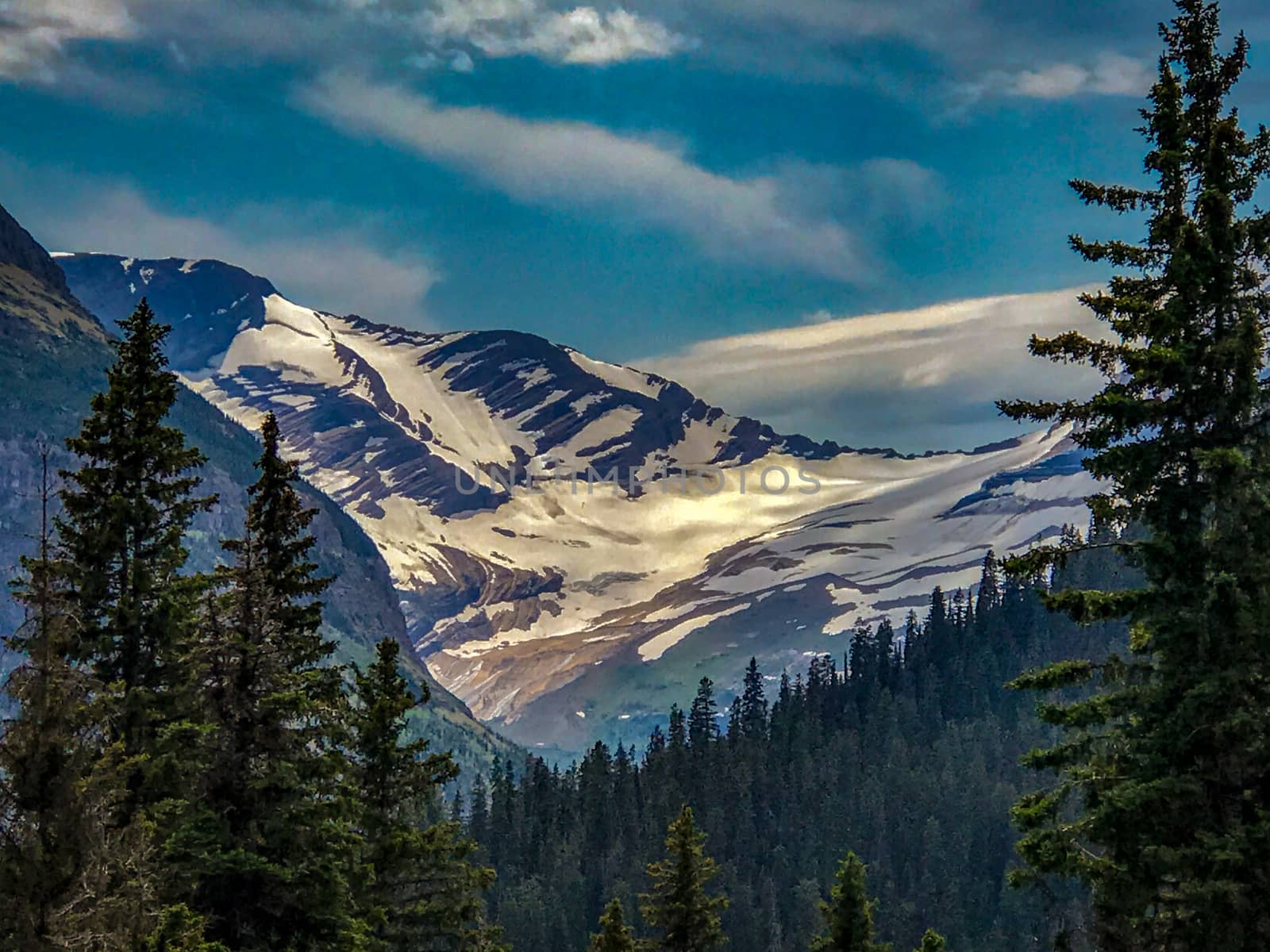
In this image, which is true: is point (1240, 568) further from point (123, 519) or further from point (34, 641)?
point (123, 519)

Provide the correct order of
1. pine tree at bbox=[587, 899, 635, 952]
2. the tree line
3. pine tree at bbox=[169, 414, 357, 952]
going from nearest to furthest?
the tree line → pine tree at bbox=[169, 414, 357, 952] → pine tree at bbox=[587, 899, 635, 952]

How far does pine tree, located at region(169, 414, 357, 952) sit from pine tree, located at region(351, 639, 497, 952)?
153 inches

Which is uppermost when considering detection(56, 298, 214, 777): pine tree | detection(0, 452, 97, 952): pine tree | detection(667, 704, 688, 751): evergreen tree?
detection(56, 298, 214, 777): pine tree

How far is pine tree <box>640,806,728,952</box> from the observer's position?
3891cm

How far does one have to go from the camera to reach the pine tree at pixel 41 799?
58.6 ft

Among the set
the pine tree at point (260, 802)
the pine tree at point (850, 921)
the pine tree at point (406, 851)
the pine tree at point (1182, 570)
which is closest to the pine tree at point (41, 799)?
the pine tree at point (260, 802)

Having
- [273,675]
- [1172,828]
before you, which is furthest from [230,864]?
[1172,828]

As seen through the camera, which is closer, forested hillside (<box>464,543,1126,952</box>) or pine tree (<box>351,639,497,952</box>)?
pine tree (<box>351,639,497,952</box>)

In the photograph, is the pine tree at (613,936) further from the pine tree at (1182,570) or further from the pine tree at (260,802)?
the pine tree at (1182,570)

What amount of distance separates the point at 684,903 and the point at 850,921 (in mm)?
5308

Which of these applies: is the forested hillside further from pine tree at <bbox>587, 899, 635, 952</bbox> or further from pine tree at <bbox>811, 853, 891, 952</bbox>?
pine tree at <bbox>811, 853, 891, 952</bbox>

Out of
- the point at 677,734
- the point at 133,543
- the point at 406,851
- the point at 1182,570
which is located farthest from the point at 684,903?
the point at 677,734

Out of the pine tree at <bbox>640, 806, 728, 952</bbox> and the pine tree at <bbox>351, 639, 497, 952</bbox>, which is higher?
the pine tree at <bbox>351, 639, 497, 952</bbox>

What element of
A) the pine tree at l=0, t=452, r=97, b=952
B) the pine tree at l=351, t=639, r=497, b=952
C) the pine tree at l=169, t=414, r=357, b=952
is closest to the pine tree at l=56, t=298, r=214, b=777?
the pine tree at l=169, t=414, r=357, b=952
